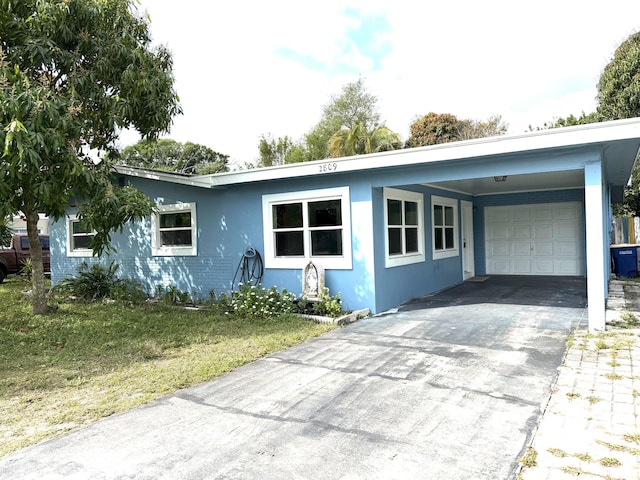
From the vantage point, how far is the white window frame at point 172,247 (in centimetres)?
975

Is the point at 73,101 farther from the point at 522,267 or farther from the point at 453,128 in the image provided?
the point at 453,128

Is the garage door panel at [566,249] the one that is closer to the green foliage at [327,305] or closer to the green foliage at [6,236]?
the green foliage at [327,305]

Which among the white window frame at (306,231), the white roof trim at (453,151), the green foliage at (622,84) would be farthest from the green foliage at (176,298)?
the green foliage at (622,84)

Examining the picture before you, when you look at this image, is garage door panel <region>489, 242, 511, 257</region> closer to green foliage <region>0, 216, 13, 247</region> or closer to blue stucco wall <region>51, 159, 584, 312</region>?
blue stucco wall <region>51, 159, 584, 312</region>

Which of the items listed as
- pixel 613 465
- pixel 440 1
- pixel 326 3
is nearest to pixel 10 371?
pixel 613 465

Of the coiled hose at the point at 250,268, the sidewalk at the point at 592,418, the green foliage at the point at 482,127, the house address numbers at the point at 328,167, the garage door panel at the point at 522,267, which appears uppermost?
the green foliage at the point at 482,127

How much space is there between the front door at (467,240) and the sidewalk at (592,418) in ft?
22.8

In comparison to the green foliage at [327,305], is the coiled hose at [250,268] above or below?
above

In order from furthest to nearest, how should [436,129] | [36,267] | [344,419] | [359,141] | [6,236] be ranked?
Result: [436,129], [359,141], [6,236], [36,267], [344,419]

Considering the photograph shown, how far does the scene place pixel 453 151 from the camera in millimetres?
6547

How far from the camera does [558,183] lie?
35.8 ft

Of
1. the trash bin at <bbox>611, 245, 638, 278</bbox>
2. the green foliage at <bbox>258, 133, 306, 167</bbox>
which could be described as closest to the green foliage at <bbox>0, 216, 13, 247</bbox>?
the green foliage at <bbox>258, 133, 306, 167</bbox>

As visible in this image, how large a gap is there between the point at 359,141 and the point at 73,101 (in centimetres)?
1509

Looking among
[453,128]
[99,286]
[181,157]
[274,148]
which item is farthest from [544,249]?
[181,157]
